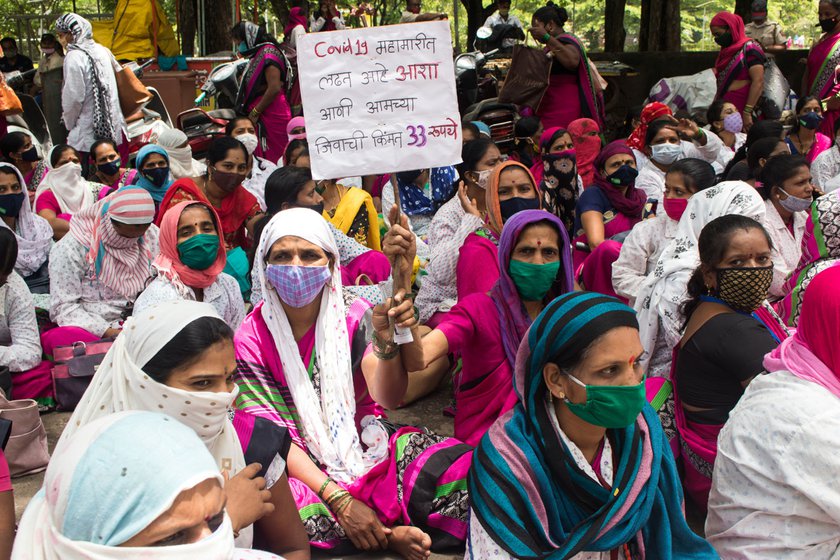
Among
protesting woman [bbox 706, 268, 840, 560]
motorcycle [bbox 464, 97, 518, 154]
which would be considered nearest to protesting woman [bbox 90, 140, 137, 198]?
motorcycle [bbox 464, 97, 518, 154]

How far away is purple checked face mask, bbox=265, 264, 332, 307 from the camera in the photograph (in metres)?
3.35

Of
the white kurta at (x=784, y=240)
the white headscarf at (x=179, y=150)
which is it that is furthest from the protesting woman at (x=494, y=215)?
the white headscarf at (x=179, y=150)

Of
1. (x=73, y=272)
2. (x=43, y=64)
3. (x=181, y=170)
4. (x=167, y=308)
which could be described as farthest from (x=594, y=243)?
(x=43, y=64)

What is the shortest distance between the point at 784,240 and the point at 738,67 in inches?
190

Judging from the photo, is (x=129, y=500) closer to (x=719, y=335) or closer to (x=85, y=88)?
(x=719, y=335)

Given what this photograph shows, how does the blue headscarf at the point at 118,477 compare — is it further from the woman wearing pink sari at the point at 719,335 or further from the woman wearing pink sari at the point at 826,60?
the woman wearing pink sari at the point at 826,60

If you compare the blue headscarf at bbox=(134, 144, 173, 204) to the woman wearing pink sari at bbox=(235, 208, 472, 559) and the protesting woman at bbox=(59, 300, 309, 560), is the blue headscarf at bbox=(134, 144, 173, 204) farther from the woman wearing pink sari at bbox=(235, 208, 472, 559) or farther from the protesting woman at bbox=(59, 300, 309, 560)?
the protesting woman at bbox=(59, 300, 309, 560)

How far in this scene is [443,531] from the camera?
3.20m

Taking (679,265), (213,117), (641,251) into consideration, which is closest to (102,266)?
(641,251)

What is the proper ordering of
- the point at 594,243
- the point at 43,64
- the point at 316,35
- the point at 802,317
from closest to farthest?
the point at 802,317 → the point at 316,35 → the point at 594,243 → the point at 43,64

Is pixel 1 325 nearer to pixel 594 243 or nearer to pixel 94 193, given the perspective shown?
pixel 94 193

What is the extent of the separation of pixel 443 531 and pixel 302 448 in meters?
0.61

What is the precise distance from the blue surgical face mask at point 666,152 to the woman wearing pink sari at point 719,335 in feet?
11.0

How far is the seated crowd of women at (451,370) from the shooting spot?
2.25 meters
